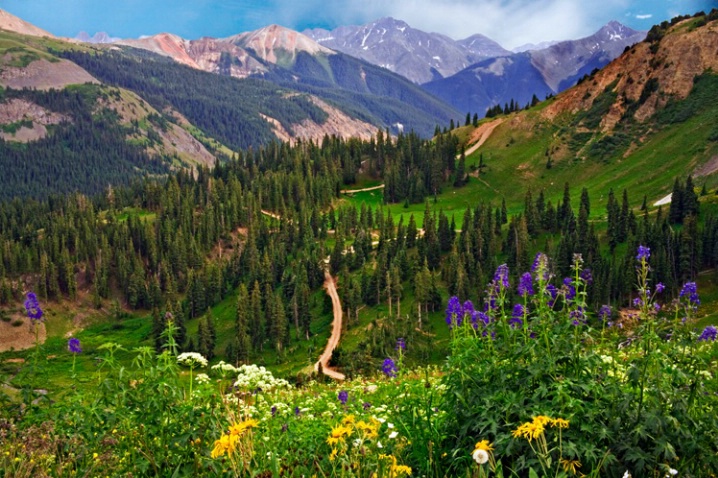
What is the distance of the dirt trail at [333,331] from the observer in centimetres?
9372

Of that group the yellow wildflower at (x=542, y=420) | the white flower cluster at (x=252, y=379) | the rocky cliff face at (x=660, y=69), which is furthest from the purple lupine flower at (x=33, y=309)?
the rocky cliff face at (x=660, y=69)

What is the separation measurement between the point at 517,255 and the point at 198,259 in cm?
10738

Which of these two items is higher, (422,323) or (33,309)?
(33,309)

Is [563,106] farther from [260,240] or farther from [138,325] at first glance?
[138,325]

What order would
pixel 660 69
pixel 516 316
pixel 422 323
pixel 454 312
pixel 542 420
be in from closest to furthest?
Result: pixel 542 420 < pixel 516 316 < pixel 454 312 < pixel 422 323 < pixel 660 69

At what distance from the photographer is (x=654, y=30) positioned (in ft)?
604

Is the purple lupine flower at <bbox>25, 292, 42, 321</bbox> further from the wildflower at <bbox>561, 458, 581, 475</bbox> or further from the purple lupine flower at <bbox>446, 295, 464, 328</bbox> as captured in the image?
the wildflower at <bbox>561, 458, 581, 475</bbox>

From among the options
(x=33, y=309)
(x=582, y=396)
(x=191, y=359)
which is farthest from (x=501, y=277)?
(x=33, y=309)

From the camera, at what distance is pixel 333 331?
122062mm

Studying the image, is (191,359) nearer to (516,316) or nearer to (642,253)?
(516,316)

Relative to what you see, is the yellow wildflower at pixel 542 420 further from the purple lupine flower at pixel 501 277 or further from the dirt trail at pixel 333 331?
the dirt trail at pixel 333 331

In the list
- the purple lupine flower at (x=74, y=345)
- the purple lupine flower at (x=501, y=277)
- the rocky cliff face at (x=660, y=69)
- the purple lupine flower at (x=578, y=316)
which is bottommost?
the purple lupine flower at (x=74, y=345)

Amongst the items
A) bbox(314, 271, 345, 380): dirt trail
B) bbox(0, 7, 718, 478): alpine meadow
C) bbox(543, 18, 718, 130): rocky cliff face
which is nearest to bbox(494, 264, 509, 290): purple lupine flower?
bbox(0, 7, 718, 478): alpine meadow

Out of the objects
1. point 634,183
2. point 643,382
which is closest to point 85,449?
point 643,382
